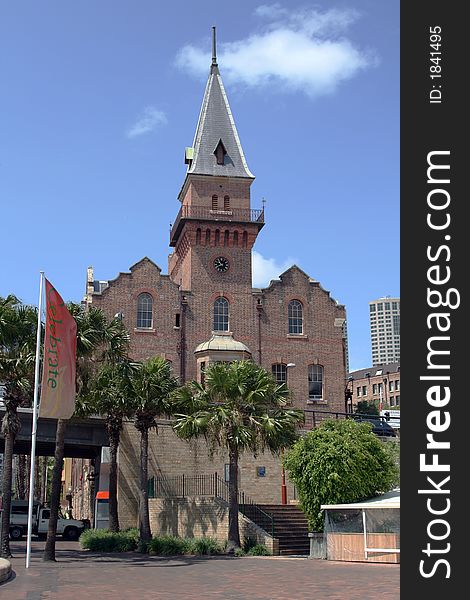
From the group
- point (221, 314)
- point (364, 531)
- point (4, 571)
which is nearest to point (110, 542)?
point (364, 531)

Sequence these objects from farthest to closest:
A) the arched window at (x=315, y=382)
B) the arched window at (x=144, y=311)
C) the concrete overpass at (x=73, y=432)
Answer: the arched window at (x=315, y=382) < the arched window at (x=144, y=311) < the concrete overpass at (x=73, y=432)

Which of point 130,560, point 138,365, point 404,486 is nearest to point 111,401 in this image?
point 138,365

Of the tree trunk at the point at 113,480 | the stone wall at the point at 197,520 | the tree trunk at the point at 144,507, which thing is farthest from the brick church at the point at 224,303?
the tree trunk at the point at 144,507

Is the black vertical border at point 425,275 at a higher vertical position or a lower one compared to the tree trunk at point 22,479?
higher

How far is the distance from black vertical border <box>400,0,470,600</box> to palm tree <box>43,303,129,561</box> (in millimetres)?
20150

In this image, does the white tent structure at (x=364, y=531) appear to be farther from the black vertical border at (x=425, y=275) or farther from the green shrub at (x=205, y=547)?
the black vertical border at (x=425, y=275)

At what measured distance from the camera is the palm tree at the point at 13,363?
28.2 metres

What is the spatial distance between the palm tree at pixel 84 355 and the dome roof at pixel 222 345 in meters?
19.7

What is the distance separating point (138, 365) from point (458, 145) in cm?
A: 2703

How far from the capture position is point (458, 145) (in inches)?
372

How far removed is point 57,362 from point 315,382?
32984mm

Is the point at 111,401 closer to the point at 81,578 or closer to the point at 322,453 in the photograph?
the point at 322,453

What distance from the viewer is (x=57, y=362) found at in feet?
76.2

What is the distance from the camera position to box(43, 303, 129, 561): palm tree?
90.3ft
